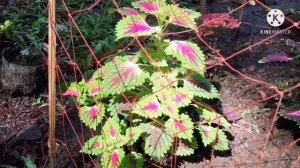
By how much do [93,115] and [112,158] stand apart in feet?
0.92

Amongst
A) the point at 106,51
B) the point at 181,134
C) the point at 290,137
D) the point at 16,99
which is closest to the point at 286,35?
the point at 290,137

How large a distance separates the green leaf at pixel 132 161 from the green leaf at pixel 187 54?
542mm

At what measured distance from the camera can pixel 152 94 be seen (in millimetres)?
2002

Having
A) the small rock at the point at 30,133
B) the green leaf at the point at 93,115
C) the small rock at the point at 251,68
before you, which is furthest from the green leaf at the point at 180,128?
the small rock at the point at 251,68

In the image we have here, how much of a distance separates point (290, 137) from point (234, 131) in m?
0.33

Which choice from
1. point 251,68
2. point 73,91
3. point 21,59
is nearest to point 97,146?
point 73,91

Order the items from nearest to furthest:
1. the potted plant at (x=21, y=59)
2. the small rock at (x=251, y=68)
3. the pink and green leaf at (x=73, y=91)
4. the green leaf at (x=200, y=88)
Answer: the green leaf at (x=200, y=88), the pink and green leaf at (x=73, y=91), the potted plant at (x=21, y=59), the small rock at (x=251, y=68)

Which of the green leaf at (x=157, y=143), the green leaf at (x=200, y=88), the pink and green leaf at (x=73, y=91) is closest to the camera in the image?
the green leaf at (x=157, y=143)

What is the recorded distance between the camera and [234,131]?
2.43 m

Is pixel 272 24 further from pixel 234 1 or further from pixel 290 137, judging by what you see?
pixel 290 137

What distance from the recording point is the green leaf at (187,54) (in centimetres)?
186

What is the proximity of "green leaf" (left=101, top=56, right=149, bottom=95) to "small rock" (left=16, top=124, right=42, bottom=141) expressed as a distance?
2.57 ft

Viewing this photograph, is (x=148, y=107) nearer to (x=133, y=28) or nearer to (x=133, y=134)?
(x=133, y=134)

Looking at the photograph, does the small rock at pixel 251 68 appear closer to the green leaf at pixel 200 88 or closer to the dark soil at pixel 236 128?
the dark soil at pixel 236 128
